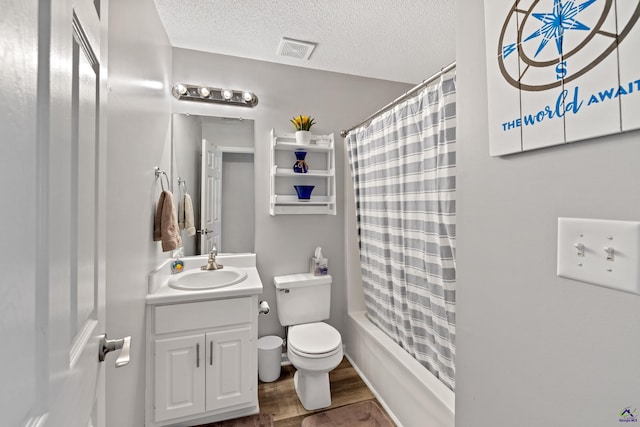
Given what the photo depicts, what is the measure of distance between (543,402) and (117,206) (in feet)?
4.92

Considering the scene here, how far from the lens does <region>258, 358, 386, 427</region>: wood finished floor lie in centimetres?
172

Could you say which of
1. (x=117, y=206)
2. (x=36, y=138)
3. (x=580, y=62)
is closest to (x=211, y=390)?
(x=117, y=206)

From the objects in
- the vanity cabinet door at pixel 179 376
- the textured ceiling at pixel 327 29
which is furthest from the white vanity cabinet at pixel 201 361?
the textured ceiling at pixel 327 29

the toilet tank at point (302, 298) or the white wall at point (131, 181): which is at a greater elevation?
the white wall at point (131, 181)

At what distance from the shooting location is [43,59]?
39 cm

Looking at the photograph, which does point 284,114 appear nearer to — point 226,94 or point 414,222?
point 226,94

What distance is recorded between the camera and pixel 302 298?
6.99ft

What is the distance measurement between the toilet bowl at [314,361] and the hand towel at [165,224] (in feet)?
3.23

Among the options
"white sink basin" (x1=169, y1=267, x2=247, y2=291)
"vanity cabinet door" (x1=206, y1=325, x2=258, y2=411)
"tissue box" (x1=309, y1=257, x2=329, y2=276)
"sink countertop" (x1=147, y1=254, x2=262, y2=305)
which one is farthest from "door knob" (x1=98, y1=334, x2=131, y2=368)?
"tissue box" (x1=309, y1=257, x2=329, y2=276)

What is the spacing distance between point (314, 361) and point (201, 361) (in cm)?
67

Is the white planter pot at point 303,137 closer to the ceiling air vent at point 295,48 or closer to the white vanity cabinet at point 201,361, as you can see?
the ceiling air vent at point 295,48

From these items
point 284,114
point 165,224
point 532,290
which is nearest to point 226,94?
point 284,114

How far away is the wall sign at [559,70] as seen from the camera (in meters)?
0.47

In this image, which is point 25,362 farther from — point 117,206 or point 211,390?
point 211,390
